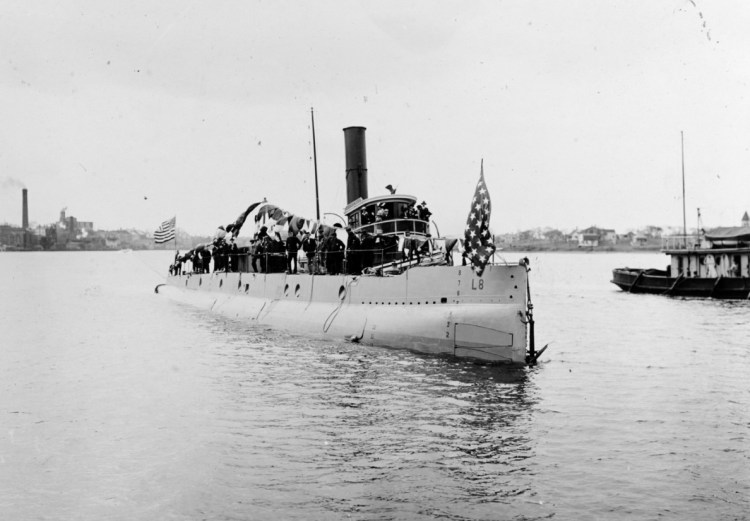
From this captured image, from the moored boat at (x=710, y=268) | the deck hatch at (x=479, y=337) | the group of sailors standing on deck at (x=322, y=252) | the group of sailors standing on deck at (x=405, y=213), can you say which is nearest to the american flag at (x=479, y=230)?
the deck hatch at (x=479, y=337)

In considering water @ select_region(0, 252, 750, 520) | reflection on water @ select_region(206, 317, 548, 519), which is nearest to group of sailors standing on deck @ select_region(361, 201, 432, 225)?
water @ select_region(0, 252, 750, 520)

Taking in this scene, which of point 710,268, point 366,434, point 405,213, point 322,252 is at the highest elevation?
point 405,213

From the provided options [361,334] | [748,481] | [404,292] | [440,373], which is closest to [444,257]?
[404,292]

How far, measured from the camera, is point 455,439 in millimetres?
12234

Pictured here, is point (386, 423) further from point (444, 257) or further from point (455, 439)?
point (444, 257)

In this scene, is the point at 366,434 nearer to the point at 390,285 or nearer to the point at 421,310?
the point at 421,310

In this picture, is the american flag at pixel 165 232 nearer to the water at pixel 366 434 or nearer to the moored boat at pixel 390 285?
the moored boat at pixel 390 285

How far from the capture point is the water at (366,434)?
9.41m

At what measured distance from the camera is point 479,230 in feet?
61.2

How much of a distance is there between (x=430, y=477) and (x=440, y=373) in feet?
26.7

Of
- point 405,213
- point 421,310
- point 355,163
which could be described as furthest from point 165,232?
point 421,310

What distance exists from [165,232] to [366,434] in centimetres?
3081

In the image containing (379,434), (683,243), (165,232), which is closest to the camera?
(379,434)

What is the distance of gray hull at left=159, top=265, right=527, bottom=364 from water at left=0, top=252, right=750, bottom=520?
2.92ft
